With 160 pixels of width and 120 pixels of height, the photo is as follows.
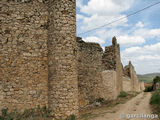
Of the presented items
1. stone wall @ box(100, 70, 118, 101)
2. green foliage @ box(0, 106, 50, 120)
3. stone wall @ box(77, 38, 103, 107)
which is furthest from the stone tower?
stone wall @ box(100, 70, 118, 101)

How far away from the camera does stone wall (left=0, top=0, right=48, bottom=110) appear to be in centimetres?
629

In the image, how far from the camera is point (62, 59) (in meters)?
6.62

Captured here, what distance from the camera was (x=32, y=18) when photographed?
22.4 feet

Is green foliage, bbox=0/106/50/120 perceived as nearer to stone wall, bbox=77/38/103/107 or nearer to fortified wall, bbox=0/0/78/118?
fortified wall, bbox=0/0/78/118

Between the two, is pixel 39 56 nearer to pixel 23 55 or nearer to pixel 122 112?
pixel 23 55

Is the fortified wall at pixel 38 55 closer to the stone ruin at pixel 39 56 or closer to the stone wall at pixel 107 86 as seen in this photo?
the stone ruin at pixel 39 56

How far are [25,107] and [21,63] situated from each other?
1.80m

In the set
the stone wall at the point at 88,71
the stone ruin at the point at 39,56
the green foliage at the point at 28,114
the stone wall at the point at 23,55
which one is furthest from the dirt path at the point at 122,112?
the stone wall at the point at 23,55

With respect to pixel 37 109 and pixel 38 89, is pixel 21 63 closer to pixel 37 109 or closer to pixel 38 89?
pixel 38 89

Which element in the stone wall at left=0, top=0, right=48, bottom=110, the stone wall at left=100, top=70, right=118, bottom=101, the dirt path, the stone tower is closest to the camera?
the stone wall at left=0, top=0, right=48, bottom=110

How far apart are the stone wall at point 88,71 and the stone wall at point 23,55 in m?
3.30

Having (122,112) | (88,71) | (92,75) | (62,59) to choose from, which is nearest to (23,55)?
(62,59)

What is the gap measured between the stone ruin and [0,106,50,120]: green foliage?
0.59 feet

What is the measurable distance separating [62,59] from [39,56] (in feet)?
3.44
